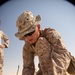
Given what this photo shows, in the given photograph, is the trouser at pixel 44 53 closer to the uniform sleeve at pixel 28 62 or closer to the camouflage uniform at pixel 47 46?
the camouflage uniform at pixel 47 46

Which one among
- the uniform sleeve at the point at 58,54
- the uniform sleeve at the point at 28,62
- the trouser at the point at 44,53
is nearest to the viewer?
the uniform sleeve at the point at 58,54

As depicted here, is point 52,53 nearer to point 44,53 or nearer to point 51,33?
point 44,53

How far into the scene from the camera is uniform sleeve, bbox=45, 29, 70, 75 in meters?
2.36

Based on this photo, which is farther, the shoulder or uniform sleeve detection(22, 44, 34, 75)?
uniform sleeve detection(22, 44, 34, 75)

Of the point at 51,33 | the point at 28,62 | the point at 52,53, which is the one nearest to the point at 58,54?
the point at 52,53

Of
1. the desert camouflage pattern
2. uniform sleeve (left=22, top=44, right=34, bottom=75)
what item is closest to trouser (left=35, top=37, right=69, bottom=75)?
the desert camouflage pattern

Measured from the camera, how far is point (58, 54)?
2.47 metres

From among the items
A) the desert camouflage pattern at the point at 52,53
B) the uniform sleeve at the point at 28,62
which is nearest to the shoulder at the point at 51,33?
the desert camouflage pattern at the point at 52,53

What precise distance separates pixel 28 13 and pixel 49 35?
322 millimetres

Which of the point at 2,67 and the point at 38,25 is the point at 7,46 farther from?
the point at 38,25

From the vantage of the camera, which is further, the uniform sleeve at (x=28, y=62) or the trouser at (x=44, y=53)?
the uniform sleeve at (x=28, y=62)

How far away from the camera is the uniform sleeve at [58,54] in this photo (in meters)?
2.36

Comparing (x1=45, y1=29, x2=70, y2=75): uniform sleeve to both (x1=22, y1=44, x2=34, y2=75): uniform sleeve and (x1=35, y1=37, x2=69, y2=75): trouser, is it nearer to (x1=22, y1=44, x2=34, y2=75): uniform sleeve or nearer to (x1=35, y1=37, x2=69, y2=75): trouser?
(x1=35, y1=37, x2=69, y2=75): trouser

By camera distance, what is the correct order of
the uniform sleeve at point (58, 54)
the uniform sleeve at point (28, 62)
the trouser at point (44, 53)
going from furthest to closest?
the uniform sleeve at point (28, 62)
the trouser at point (44, 53)
the uniform sleeve at point (58, 54)
